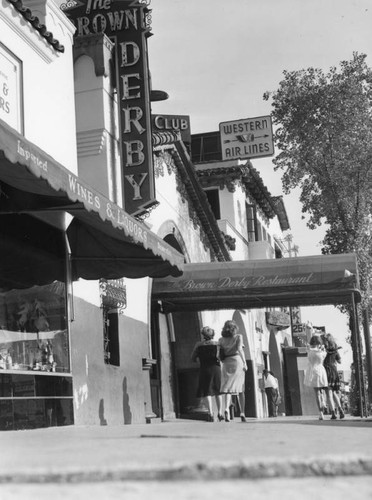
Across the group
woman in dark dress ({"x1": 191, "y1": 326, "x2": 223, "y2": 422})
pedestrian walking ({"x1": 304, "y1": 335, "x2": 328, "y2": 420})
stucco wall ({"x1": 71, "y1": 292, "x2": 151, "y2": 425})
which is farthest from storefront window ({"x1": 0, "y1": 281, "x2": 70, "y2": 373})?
pedestrian walking ({"x1": 304, "y1": 335, "x2": 328, "y2": 420})

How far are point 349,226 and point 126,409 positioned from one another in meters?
10.2

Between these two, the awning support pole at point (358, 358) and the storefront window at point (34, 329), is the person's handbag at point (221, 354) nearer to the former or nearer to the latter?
the storefront window at point (34, 329)

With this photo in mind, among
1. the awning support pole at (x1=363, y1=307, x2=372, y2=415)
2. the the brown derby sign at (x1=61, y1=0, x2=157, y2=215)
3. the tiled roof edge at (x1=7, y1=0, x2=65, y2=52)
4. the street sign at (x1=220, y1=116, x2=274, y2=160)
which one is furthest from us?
the street sign at (x1=220, y1=116, x2=274, y2=160)

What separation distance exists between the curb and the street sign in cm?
3110

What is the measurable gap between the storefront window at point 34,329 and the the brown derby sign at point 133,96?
148 inches

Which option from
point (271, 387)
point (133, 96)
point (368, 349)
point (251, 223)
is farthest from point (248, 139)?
point (133, 96)

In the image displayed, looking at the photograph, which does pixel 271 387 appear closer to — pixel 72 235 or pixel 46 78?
pixel 72 235

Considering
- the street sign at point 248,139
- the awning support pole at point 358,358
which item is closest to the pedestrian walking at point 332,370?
the awning support pole at point 358,358

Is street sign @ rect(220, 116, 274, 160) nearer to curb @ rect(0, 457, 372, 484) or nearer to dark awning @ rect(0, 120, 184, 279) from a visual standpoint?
dark awning @ rect(0, 120, 184, 279)

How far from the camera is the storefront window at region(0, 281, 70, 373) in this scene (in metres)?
9.23

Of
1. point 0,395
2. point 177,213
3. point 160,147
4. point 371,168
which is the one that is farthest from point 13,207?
point 371,168

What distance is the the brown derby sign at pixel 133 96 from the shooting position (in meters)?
13.9

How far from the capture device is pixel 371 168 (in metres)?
21.0

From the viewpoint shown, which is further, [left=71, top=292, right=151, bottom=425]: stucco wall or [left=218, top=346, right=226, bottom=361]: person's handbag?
[left=218, top=346, right=226, bottom=361]: person's handbag
